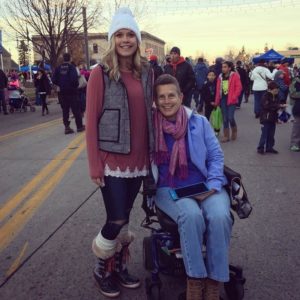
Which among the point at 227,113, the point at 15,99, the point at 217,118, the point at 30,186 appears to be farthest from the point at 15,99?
the point at 30,186

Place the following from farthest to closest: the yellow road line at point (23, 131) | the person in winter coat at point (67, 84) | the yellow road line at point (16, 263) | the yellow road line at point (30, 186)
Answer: the yellow road line at point (23, 131)
the person in winter coat at point (67, 84)
the yellow road line at point (30, 186)
the yellow road line at point (16, 263)

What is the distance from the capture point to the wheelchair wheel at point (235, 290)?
2.85 m

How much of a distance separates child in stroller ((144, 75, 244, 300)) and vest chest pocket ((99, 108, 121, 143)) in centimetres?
33

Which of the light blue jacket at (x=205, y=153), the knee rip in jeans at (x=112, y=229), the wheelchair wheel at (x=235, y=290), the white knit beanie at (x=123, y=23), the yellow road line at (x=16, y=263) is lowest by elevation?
the yellow road line at (x=16, y=263)

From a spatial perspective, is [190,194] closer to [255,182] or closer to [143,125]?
[143,125]

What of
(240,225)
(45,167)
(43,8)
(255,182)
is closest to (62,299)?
(240,225)

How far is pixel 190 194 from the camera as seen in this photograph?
2.93m

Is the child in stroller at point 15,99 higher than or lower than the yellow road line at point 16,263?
lower

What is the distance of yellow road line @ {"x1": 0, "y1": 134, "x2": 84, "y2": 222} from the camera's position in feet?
16.5

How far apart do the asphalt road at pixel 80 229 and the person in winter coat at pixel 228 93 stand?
1465 millimetres

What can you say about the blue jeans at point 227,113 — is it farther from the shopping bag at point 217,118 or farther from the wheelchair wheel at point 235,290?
the wheelchair wheel at point 235,290

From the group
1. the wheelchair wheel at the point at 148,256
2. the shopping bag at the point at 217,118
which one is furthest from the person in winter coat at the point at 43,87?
the wheelchair wheel at the point at 148,256

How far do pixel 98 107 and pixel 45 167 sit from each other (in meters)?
4.54

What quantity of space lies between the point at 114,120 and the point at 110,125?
0.05 meters
